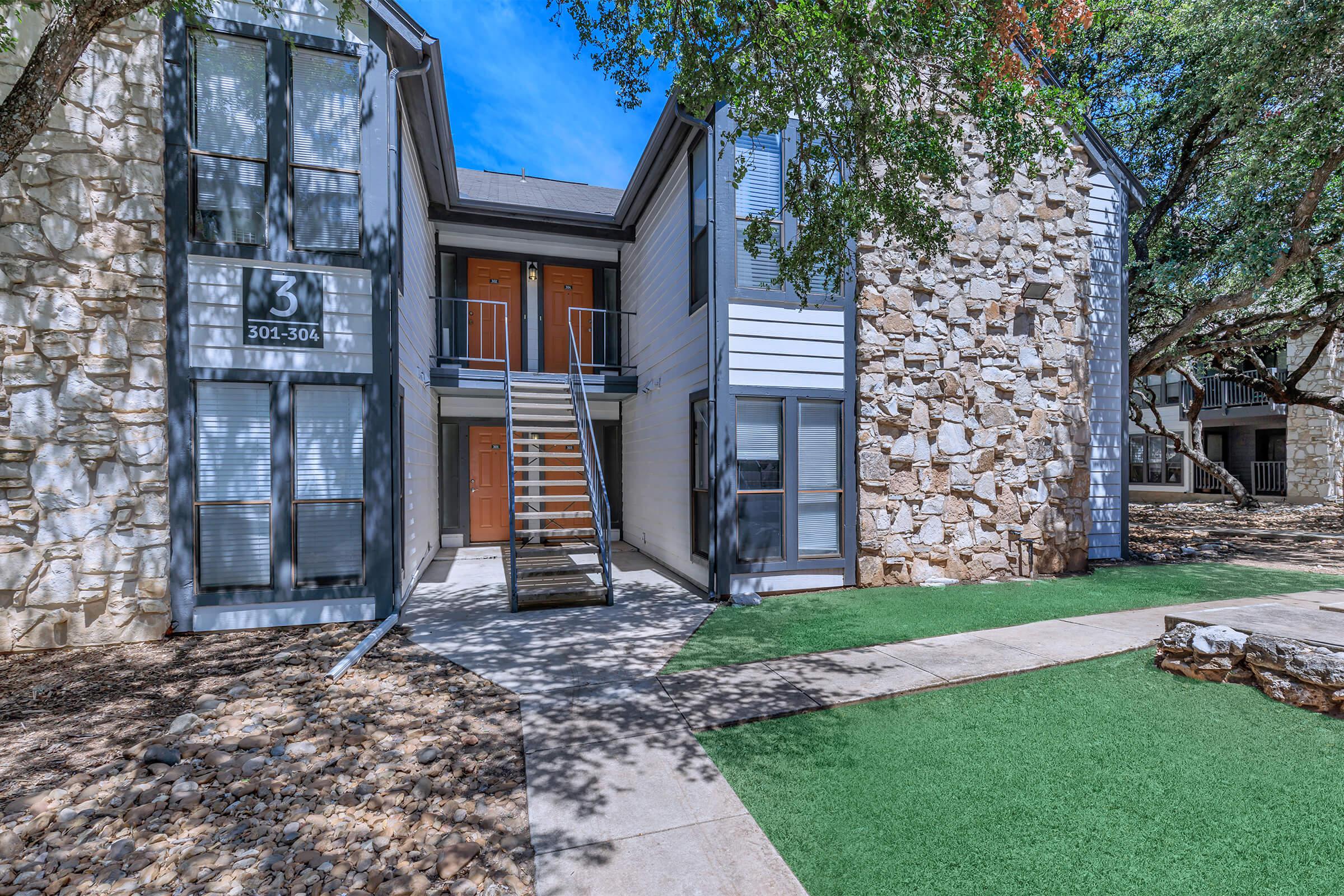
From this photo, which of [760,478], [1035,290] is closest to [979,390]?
[1035,290]

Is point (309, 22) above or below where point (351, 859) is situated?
above

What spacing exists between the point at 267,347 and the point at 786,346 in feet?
17.6

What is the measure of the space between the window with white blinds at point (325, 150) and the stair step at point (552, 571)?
13.2 feet

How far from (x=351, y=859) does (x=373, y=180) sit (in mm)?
5859

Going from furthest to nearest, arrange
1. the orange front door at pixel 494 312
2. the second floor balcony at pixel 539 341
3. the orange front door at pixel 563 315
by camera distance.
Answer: the orange front door at pixel 563 315 → the orange front door at pixel 494 312 → the second floor balcony at pixel 539 341

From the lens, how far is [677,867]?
234 centimetres

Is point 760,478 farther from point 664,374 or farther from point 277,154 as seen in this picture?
point 277,154

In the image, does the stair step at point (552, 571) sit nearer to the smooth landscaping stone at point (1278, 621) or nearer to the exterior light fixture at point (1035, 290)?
the smooth landscaping stone at point (1278, 621)

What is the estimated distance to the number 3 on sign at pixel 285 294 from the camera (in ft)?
18.5

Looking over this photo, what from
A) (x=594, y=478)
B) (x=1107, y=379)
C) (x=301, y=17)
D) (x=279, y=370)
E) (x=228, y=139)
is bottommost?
(x=594, y=478)

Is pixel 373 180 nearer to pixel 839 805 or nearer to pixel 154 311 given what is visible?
pixel 154 311

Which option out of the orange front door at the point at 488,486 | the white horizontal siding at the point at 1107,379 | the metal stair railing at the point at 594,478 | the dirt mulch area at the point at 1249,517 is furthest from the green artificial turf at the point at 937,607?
the orange front door at the point at 488,486

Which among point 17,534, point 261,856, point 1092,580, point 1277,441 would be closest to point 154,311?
point 17,534

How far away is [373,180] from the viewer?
593 cm
